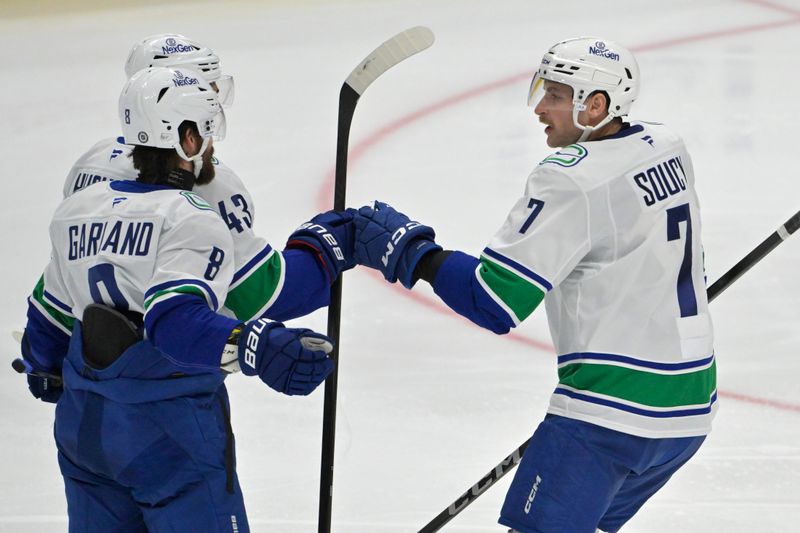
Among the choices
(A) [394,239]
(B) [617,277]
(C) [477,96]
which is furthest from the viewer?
(C) [477,96]

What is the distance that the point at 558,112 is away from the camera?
2691 millimetres

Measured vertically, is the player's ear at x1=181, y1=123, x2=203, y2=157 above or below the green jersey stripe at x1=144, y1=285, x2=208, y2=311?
above

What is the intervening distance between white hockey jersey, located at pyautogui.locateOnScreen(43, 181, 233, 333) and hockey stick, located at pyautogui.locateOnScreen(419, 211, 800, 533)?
2.65ft

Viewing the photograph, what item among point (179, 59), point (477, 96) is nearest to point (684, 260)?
point (179, 59)

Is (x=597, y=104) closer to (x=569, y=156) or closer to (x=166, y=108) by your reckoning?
(x=569, y=156)

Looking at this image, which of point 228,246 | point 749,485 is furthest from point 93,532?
point 749,485

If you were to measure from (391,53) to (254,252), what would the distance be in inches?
21.4

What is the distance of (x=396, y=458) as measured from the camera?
380 centimetres

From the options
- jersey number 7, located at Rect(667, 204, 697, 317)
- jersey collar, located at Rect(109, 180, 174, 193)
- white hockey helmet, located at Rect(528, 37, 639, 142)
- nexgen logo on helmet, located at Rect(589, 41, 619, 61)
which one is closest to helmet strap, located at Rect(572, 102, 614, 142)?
white hockey helmet, located at Rect(528, 37, 639, 142)

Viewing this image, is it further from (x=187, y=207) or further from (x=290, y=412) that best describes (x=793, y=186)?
(x=187, y=207)

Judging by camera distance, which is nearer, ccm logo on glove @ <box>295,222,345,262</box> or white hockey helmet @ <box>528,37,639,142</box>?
white hockey helmet @ <box>528,37,639,142</box>

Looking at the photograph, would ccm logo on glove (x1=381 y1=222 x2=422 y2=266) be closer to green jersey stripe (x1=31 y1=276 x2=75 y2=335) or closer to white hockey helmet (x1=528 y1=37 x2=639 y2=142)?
white hockey helmet (x1=528 y1=37 x2=639 y2=142)

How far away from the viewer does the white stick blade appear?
9.35 feet

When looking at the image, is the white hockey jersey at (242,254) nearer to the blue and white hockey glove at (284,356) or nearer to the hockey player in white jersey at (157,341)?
the hockey player in white jersey at (157,341)
